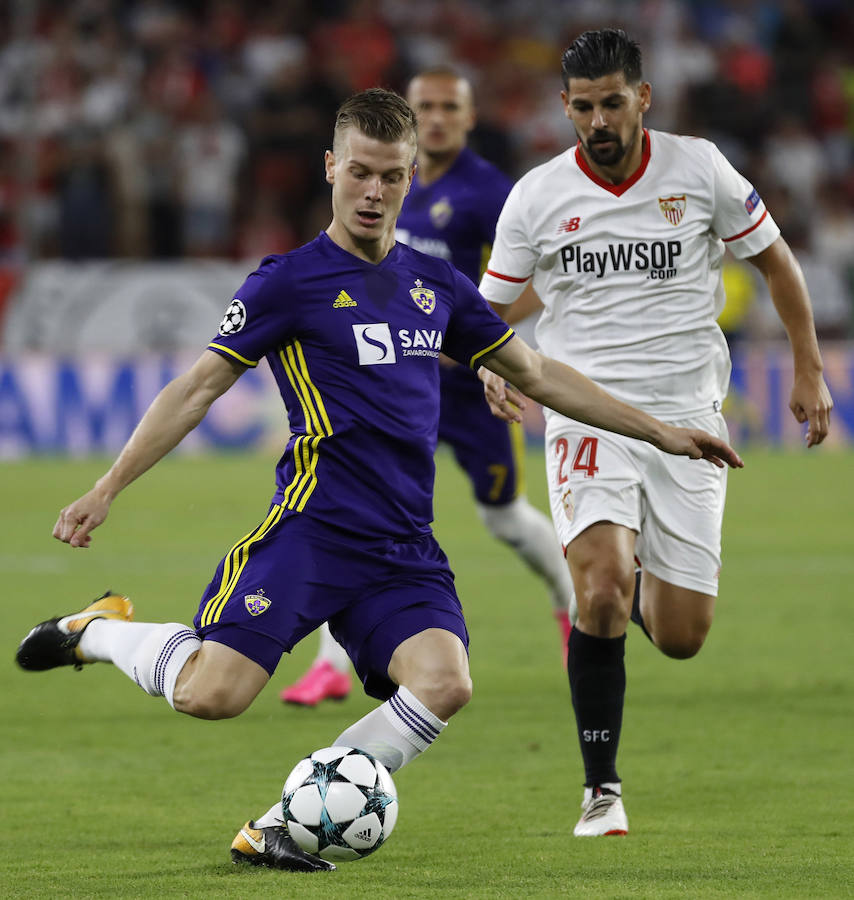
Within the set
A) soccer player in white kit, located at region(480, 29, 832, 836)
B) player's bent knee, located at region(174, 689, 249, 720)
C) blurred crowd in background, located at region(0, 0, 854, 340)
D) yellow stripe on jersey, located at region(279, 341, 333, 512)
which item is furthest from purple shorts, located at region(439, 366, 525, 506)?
blurred crowd in background, located at region(0, 0, 854, 340)

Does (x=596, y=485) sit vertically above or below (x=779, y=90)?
below

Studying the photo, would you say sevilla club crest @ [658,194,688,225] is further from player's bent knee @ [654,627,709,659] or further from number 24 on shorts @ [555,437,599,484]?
player's bent knee @ [654,627,709,659]

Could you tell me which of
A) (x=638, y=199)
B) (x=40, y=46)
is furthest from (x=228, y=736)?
(x=40, y=46)

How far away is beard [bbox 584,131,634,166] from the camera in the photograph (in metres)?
5.23

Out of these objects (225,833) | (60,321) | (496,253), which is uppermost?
(60,321)

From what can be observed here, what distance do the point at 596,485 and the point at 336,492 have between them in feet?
Result: 3.56

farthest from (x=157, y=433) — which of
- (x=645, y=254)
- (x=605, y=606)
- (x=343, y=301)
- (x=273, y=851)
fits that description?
(x=645, y=254)

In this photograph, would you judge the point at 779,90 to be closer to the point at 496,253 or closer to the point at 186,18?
the point at 186,18

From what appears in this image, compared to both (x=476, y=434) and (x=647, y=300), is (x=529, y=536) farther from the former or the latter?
(x=647, y=300)

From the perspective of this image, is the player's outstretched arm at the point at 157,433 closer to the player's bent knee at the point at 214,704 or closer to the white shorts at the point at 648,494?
the player's bent knee at the point at 214,704

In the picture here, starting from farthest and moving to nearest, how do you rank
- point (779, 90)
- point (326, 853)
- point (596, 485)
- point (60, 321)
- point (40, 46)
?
point (779, 90) → point (40, 46) → point (60, 321) → point (596, 485) → point (326, 853)

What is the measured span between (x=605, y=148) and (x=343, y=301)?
1.27m

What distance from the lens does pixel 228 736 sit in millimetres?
6438

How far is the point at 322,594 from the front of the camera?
443cm
